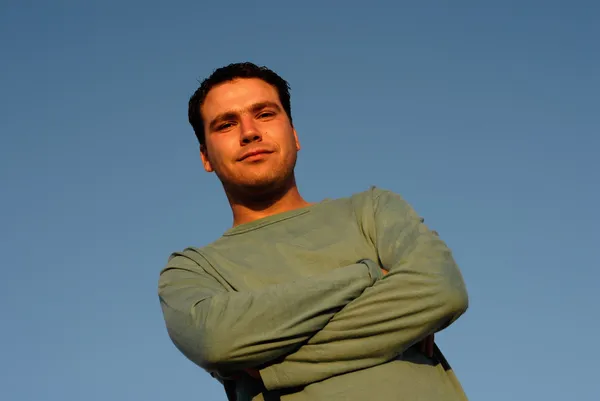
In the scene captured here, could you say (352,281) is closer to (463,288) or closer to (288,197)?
(463,288)

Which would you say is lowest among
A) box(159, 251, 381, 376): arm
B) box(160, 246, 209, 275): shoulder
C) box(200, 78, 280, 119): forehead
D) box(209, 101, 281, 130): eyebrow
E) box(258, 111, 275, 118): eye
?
box(159, 251, 381, 376): arm

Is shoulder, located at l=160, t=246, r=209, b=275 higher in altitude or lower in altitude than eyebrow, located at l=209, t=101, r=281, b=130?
lower

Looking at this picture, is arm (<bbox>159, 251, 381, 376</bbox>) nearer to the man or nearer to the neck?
the man

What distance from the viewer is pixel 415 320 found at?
3322 mm

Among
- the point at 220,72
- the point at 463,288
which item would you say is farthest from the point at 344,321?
the point at 220,72

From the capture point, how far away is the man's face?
423 cm

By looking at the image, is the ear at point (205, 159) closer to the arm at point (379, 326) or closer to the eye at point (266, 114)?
the eye at point (266, 114)

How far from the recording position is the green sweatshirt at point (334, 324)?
129 inches

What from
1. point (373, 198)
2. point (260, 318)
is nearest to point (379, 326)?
point (260, 318)

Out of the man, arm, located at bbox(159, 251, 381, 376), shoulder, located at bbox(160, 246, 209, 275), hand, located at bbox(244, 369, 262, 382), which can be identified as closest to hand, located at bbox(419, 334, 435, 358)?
the man

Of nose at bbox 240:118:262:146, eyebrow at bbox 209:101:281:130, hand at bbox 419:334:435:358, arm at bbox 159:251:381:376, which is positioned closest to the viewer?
arm at bbox 159:251:381:376

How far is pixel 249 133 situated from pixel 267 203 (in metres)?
0.42

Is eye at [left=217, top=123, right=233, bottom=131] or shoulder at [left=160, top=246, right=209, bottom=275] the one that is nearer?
shoulder at [left=160, top=246, right=209, bottom=275]

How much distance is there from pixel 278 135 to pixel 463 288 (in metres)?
1.40
